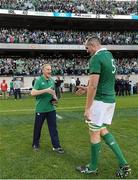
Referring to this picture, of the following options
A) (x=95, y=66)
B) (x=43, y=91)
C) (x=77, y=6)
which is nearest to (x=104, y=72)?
(x=95, y=66)

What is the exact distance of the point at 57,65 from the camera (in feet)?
133

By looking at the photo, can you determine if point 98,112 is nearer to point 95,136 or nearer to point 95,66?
point 95,136

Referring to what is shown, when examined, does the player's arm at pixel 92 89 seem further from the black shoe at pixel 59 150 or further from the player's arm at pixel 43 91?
the black shoe at pixel 59 150

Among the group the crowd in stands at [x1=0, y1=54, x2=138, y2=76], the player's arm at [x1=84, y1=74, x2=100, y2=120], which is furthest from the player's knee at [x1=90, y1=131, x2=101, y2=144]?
the crowd in stands at [x1=0, y1=54, x2=138, y2=76]

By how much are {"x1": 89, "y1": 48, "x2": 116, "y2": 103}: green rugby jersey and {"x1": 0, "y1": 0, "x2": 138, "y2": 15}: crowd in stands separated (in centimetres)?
3502

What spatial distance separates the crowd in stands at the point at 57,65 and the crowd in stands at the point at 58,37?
1.79m

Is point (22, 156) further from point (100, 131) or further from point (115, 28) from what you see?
point (115, 28)

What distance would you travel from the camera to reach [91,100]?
644cm

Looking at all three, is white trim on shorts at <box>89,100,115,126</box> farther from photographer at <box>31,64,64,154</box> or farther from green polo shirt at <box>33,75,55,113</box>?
green polo shirt at <box>33,75,55,113</box>

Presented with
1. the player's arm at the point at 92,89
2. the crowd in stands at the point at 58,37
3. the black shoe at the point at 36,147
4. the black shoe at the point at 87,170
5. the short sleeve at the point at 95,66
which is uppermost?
the short sleeve at the point at 95,66

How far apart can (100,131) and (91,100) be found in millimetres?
651

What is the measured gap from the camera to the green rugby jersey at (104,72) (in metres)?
6.50

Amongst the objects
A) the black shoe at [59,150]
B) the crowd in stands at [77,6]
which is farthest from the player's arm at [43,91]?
the crowd in stands at [77,6]

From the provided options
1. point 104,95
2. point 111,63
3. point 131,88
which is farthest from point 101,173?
point 131,88
